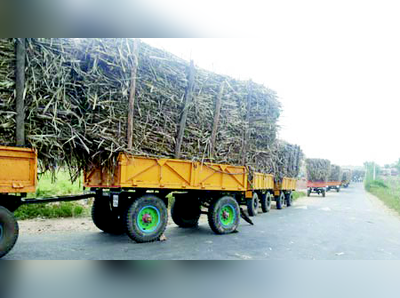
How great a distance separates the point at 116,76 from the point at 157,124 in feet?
4.58

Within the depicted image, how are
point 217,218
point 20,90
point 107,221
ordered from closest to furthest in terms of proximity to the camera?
point 20,90 → point 107,221 → point 217,218

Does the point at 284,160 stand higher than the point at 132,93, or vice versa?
the point at 132,93

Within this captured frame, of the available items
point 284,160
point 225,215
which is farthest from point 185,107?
point 284,160

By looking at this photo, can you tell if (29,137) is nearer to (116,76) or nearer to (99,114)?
(99,114)

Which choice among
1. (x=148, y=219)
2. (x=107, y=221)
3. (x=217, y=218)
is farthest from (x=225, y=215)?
(x=107, y=221)

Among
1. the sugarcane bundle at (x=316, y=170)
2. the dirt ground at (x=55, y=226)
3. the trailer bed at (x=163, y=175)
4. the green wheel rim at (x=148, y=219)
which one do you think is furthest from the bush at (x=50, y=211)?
the sugarcane bundle at (x=316, y=170)

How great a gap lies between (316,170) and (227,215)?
21985 millimetres

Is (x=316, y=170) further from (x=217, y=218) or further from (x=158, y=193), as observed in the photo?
(x=158, y=193)

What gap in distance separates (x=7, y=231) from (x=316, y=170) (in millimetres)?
27128

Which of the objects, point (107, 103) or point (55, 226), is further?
point (55, 226)

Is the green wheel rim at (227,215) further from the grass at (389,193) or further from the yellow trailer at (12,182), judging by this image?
the grass at (389,193)

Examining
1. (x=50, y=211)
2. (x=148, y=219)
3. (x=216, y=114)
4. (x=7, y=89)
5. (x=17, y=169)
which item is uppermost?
(x=216, y=114)

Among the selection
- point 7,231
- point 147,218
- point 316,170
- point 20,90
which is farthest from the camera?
point 316,170

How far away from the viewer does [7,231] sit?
527 centimetres
